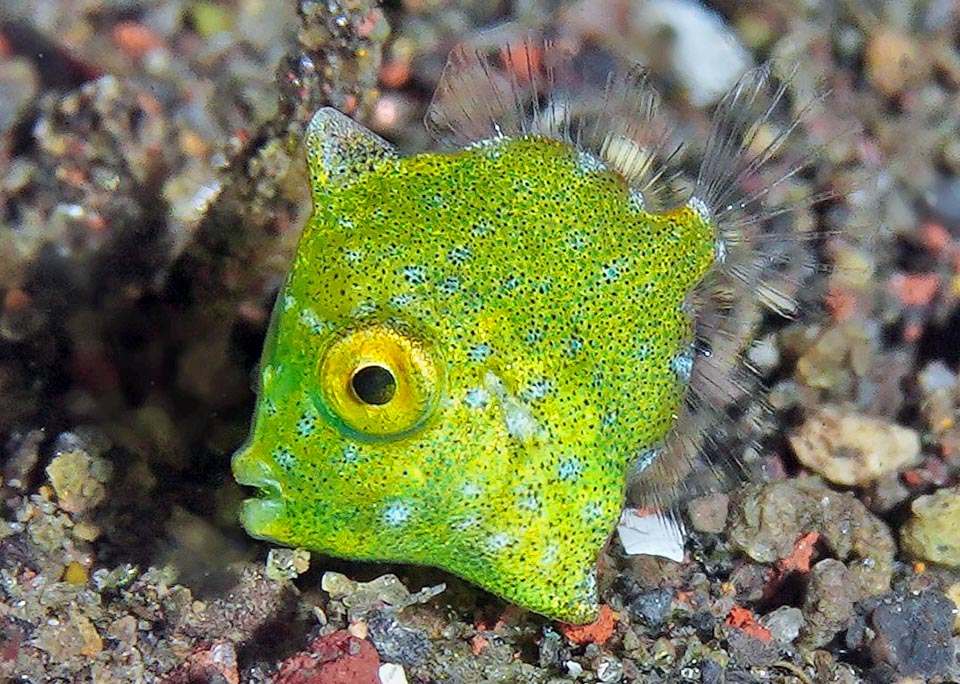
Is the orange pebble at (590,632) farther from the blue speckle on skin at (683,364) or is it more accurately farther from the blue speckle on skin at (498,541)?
the blue speckle on skin at (683,364)

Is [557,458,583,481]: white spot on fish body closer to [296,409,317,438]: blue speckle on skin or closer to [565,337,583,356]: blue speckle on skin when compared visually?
[565,337,583,356]: blue speckle on skin

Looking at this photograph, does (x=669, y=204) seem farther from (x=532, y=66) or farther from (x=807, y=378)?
(x=807, y=378)

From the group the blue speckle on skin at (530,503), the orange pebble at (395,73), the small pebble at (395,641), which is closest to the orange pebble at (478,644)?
the small pebble at (395,641)

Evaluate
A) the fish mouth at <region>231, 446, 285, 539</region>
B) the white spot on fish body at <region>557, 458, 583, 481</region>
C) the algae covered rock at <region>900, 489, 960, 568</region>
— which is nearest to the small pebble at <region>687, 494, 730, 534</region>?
the algae covered rock at <region>900, 489, 960, 568</region>

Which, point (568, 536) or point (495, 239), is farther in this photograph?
point (568, 536)

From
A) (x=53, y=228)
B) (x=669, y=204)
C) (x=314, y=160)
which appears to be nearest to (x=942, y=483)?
(x=669, y=204)

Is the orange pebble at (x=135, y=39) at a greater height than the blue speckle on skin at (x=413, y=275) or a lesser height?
greater

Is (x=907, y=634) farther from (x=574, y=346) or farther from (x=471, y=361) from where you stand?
(x=471, y=361)
